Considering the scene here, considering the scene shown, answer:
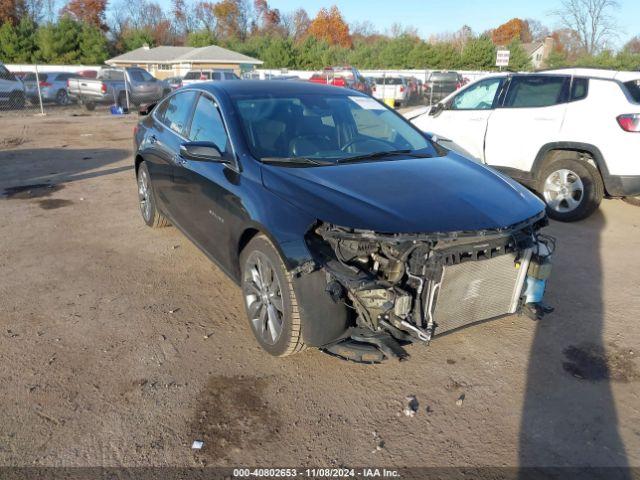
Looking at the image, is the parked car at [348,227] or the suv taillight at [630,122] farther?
the suv taillight at [630,122]

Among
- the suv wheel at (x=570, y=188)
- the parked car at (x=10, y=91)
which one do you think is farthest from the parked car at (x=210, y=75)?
the suv wheel at (x=570, y=188)

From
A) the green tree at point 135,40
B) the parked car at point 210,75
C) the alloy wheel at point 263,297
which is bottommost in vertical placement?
the alloy wheel at point 263,297

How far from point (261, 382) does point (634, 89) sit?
18.9ft

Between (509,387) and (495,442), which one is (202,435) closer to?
(495,442)

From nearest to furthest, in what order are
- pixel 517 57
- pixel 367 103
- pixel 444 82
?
1. pixel 367 103
2. pixel 444 82
3. pixel 517 57

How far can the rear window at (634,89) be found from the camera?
6.08 m

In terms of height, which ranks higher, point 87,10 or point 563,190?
point 87,10

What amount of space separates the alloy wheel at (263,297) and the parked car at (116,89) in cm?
2045

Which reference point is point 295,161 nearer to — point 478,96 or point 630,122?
point 630,122

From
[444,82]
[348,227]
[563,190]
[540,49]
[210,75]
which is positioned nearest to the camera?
[348,227]

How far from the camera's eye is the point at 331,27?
260 feet

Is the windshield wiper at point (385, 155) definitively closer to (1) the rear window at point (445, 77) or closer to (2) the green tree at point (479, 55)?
(1) the rear window at point (445, 77)

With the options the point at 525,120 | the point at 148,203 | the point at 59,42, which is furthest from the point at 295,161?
the point at 59,42

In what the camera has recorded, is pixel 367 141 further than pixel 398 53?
No
